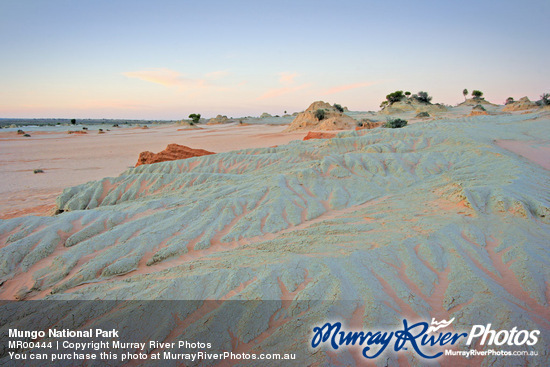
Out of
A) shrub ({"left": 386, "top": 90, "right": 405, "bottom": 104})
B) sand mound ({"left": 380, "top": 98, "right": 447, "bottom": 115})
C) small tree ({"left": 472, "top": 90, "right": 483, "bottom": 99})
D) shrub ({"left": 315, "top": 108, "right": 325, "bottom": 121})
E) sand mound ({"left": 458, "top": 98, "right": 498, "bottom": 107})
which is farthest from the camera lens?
small tree ({"left": 472, "top": 90, "right": 483, "bottom": 99})

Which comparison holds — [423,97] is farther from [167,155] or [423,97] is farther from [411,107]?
[167,155]

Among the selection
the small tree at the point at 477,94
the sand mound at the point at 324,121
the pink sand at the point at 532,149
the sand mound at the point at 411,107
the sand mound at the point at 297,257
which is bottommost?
the sand mound at the point at 297,257

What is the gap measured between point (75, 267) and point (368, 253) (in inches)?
169

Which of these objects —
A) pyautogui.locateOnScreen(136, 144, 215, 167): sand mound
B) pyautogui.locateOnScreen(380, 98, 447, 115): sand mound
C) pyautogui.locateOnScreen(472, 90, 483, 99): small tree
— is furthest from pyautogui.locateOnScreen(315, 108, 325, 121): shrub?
pyautogui.locateOnScreen(472, 90, 483, 99): small tree

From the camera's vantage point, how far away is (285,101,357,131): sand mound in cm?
2333

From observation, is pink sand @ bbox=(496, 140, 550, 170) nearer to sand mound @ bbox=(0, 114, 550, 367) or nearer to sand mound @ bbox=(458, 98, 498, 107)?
sand mound @ bbox=(0, 114, 550, 367)

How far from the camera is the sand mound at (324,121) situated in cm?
2333

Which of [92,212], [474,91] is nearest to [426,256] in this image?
[92,212]

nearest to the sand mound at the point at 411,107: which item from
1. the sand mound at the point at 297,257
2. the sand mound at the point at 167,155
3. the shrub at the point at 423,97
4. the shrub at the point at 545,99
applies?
the shrub at the point at 423,97

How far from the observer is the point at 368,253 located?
3.60m

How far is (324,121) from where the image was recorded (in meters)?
24.5

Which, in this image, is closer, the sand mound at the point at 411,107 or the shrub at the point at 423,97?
the sand mound at the point at 411,107

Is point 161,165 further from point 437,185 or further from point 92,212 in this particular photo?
point 437,185

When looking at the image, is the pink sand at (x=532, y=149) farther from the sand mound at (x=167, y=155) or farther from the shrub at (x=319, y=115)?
the shrub at (x=319, y=115)
